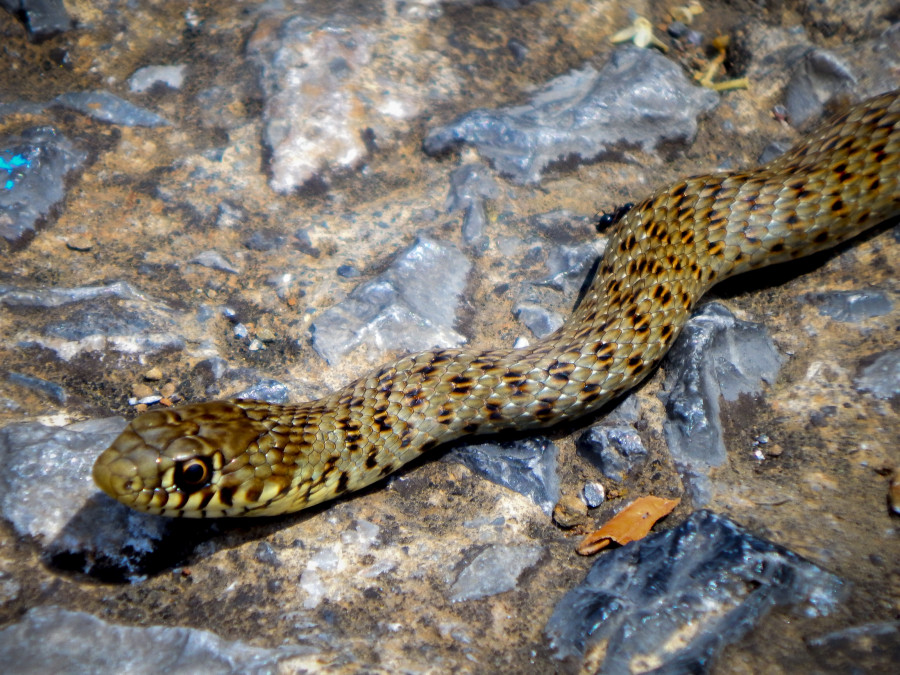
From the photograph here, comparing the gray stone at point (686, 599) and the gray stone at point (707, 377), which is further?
the gray stone at point (707, 377)

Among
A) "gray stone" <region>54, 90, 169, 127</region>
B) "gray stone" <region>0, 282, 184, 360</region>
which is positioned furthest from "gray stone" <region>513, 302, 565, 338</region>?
"gray stone" <region>54, 90, 169, 127</region>

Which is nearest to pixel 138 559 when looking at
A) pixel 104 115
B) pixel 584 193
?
pixel 104 115

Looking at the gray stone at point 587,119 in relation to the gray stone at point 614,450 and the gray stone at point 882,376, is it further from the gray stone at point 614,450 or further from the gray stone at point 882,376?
the gray stone at point 882,376

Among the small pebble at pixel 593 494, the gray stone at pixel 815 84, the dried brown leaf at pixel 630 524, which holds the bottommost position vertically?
the small pebble at pixel 593 494

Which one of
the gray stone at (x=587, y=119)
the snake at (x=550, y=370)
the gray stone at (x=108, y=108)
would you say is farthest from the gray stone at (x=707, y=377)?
the gray stone at (x=108, y=108)

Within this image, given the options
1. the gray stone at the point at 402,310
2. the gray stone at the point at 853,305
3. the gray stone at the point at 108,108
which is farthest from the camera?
the gray stone at the point at 108,108

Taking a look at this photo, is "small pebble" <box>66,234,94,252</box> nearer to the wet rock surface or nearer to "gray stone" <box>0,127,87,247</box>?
the wet rock surface

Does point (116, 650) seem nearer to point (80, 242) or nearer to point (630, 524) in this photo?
point (630, 524)
